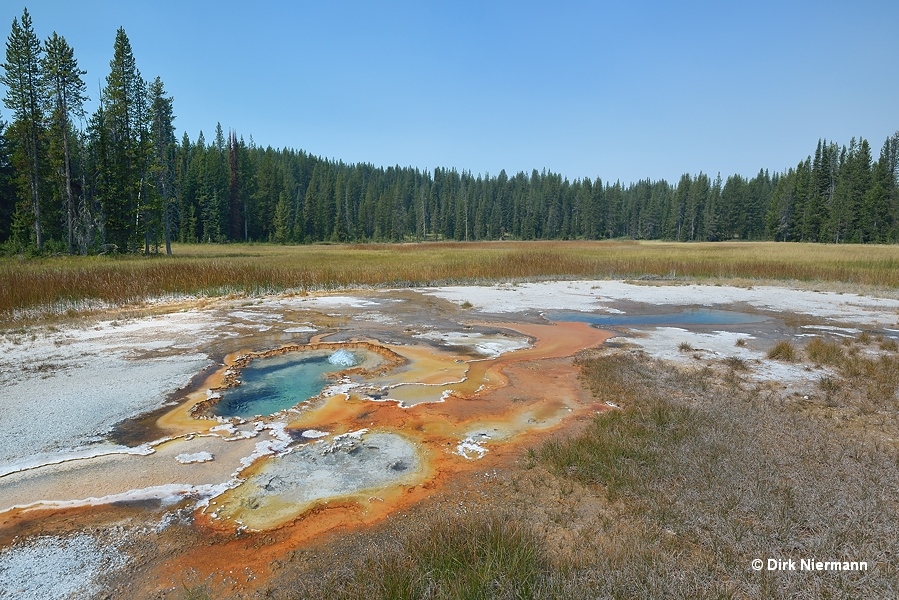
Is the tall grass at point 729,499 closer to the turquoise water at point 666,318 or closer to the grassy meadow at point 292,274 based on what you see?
the turquoise water at point 666,318

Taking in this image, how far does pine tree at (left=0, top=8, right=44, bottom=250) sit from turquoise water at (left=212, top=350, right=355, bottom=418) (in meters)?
26.5

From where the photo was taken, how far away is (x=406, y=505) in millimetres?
4285

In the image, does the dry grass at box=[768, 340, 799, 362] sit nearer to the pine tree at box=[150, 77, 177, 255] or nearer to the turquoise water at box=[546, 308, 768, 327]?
the turquoise water at box=[546, 308, 768, 327]

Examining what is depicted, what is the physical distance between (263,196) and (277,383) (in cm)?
6181

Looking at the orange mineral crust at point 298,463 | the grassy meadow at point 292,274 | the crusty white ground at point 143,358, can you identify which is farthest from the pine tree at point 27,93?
the orange mineral crust at point 298,463

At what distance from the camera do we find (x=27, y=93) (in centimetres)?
2738

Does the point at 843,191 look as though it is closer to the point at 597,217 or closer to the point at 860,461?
the point at 597,217

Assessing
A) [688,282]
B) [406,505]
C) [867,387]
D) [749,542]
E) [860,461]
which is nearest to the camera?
[749,542]

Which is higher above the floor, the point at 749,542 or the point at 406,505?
the point at 749,542

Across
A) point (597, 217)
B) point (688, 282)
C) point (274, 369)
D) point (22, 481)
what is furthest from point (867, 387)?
point (597, 217)

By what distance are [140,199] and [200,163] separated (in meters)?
31.1

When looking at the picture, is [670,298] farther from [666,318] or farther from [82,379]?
[82,379]

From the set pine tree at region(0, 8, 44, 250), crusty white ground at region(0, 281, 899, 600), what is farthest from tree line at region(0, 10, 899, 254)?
crusty white ground at region(0, 281, 899, 600)

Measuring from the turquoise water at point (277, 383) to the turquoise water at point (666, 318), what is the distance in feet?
25.9
